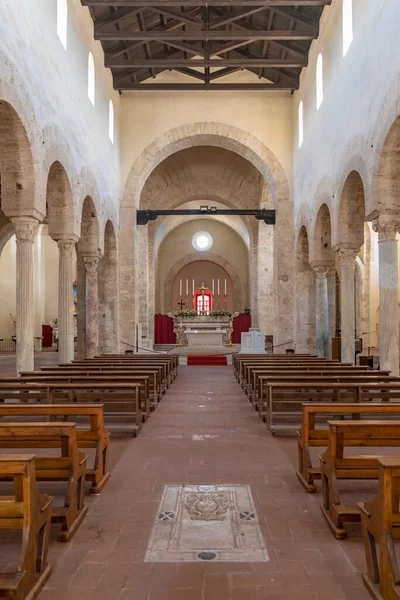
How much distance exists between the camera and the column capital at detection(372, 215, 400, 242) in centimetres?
1017

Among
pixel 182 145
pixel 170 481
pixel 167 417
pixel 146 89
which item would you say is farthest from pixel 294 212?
pixel 170 481

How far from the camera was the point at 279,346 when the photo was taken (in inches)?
761

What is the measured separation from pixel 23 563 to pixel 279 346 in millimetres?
16934

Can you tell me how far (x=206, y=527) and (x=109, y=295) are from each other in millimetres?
15324

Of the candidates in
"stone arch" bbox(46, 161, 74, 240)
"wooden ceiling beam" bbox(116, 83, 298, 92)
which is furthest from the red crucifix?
"stone arch" bbox(46, 161, 74, 240)

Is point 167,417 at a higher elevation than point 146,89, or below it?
below

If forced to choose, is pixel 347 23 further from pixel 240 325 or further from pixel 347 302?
pixel 240 325

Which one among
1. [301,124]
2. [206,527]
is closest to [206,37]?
[301,124]

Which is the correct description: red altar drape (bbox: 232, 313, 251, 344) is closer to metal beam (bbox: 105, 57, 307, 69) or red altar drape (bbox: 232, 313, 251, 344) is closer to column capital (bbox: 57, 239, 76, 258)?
metal beam (bbox: 105, 57, 307, 69)

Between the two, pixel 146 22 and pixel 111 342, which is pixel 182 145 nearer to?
pixel 146 22

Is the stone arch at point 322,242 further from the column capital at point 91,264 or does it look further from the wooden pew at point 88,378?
the wooden pew at point 88,378

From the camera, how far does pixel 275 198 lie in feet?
65.3

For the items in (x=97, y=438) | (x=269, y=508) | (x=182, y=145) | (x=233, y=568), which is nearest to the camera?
(x=233, y=568)

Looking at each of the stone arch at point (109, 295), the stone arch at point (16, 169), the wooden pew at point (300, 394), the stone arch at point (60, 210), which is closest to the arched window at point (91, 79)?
the stone arch at point (60, 210)
